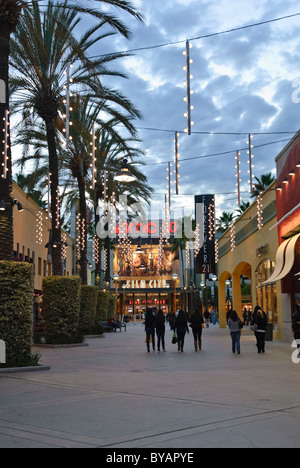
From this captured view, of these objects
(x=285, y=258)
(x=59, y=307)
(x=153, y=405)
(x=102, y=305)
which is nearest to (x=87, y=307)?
(x=59, y=307)

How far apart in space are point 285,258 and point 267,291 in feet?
22.1

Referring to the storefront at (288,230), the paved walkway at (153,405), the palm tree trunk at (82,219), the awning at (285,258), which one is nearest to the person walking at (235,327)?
the paved walkway at (153,405)

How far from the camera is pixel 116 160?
38.2m

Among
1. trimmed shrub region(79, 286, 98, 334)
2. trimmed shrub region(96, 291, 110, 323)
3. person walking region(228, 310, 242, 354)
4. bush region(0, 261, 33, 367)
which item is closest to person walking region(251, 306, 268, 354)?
person walking region(228, 310, 242, 354)

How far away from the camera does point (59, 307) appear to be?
2400 cm

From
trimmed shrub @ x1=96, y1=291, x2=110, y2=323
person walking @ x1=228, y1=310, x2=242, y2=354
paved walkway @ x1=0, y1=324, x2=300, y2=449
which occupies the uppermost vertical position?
trimmed shrub @ x1=96, y1=291, x2=110, y2=323

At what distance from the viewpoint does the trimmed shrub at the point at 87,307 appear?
31.9 meters

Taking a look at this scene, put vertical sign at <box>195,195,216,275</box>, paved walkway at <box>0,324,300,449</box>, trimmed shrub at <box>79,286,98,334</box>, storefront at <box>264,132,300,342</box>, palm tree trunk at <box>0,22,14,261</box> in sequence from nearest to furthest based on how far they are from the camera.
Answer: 1. paved walkway at <box>0,324,300,449</box>
2. palm tree trunk at <box>0,22,14,261</box>
3. storefront at <box>264,132,300,342</box>
4. trimmed shrub at <box>79,286,98,334</box>
5. vertical sign at <box>195,195,216,275</box>

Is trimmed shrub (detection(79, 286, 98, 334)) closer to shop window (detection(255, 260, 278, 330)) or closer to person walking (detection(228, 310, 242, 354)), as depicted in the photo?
shop window (detection(255, 260, 278, 330))

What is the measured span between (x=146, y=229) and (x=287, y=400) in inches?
3007

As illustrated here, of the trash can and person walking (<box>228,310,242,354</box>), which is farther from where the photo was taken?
the trash can

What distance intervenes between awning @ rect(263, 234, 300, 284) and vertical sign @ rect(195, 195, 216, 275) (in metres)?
18.3

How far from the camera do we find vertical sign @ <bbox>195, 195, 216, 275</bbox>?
145 feet
